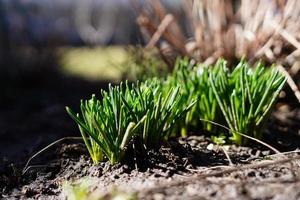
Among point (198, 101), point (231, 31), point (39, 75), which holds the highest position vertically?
point (231, 31)

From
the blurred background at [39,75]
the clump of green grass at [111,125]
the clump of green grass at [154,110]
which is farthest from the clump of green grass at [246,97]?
the blurred background at [39,75]

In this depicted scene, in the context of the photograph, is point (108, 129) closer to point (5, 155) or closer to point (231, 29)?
point (5, 155)

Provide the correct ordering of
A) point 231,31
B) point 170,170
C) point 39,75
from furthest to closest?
point 39,75 < point 231,31 < point 170,170

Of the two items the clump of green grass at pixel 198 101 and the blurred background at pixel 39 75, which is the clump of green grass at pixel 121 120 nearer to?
the clump of green grass at pixel 198 101

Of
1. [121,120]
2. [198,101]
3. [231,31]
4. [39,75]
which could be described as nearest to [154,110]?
[121,120]

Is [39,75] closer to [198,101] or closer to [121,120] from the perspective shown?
[198,101]
